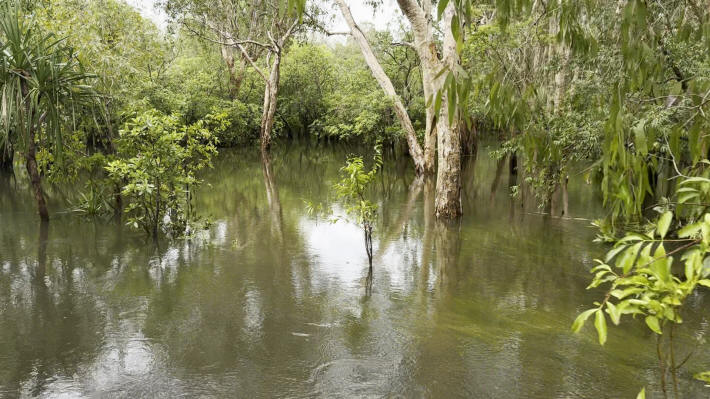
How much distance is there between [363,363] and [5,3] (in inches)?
304

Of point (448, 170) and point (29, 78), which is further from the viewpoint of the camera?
point (448, 170)

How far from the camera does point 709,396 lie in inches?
153

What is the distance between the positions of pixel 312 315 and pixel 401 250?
3.01m

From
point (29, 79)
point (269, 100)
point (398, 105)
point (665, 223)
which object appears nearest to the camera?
point (665, 223)

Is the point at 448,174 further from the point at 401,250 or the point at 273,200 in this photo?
the point at 273,200

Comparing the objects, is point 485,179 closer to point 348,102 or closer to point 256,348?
point 348,102

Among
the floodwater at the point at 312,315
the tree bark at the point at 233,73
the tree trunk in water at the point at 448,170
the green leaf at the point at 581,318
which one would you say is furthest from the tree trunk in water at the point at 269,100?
the green leaf at the point at 581,318

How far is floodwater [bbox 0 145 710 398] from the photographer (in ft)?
13.9

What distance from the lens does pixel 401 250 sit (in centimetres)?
837

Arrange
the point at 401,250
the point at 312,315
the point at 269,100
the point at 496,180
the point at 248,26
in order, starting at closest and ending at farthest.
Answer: the point at 312,315, the point at 401,250, the point at 496,180, the point at 269,100, the point at 248,26

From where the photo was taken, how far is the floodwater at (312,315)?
4238 mm

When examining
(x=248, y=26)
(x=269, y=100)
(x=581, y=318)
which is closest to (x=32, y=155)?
(x=581, y=318)

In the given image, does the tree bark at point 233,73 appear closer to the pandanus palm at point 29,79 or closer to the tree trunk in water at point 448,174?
the tree trunk in water at point 448,174

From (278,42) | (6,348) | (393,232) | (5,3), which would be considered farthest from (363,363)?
(278,42)
